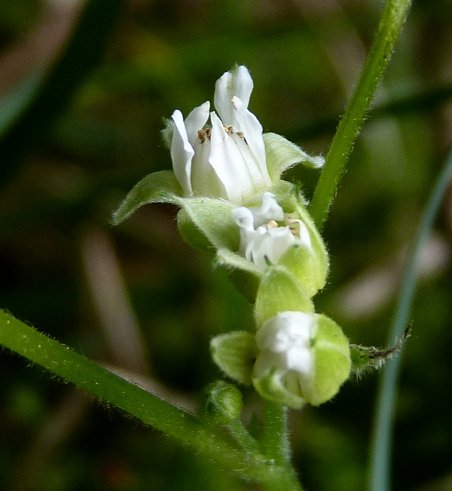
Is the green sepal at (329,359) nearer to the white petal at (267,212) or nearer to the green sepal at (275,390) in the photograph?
the green sepal at (275,390)

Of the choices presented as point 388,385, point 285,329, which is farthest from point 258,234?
point 388,385

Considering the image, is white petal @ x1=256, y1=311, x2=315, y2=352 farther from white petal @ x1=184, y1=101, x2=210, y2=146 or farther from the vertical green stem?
white petal @ x1=184, y1=101, x2=210, y2=146

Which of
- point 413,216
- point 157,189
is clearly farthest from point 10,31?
point 157,189

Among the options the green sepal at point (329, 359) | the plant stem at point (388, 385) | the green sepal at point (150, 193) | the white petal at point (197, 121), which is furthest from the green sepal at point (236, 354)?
the plant stem at point (388, 385)

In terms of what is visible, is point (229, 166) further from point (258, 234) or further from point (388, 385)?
point (388, 385)

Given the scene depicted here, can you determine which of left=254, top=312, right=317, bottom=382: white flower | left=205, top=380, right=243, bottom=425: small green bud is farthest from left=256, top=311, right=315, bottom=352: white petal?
left=205, top=380, right=243, bottom=425: small green bud

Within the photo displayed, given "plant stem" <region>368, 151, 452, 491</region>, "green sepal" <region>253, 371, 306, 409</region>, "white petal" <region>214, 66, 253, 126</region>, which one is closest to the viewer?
"green sepal" <region>253, 371, 306, 409</region>

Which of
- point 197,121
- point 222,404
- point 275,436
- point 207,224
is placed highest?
point 197,121
